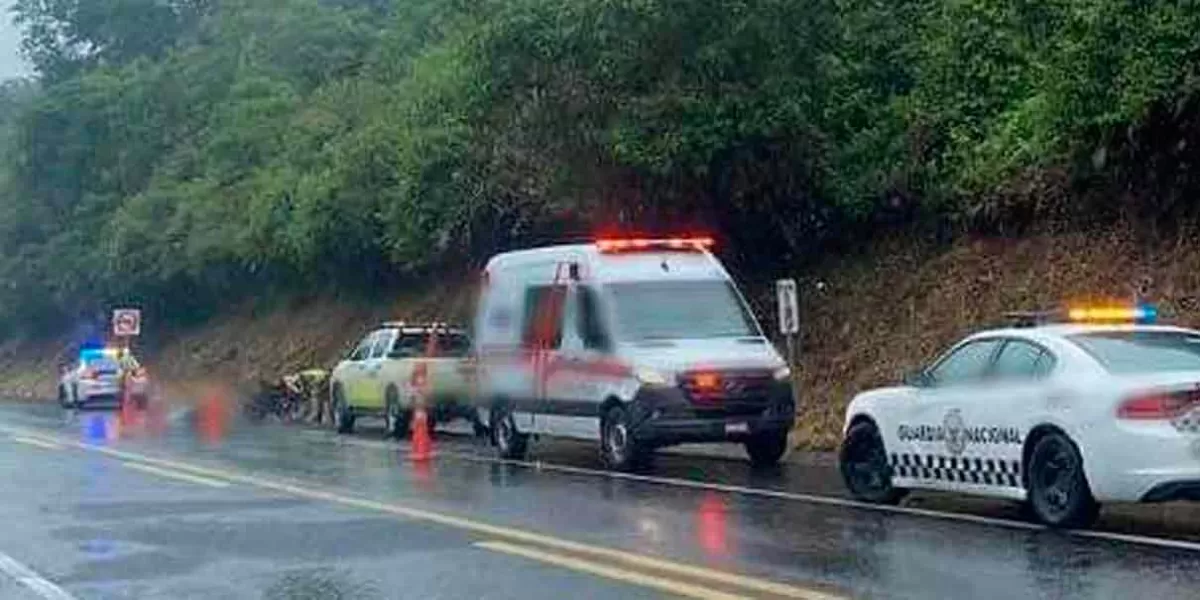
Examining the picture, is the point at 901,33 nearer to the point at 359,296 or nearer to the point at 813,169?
the point at 813,169

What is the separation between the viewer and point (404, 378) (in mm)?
29594

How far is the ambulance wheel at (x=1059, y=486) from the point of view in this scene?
1296 centimetres

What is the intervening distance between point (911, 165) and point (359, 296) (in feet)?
85.2

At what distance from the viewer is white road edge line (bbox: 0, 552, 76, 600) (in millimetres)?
11469

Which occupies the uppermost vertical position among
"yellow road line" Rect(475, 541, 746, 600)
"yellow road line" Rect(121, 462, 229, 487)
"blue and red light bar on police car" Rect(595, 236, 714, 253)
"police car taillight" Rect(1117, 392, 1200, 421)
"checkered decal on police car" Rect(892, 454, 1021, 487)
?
"blue and red light bar on police car" Rect(595, 236, 714, 253)

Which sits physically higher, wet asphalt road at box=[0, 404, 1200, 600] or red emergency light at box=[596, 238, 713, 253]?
red emergency light at box=[596, 238, 713, 253]

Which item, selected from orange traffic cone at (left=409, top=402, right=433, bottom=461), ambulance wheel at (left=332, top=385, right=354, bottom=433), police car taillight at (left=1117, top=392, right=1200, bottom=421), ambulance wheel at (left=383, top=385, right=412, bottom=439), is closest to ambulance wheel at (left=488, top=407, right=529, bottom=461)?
orange traffic cone at (left=409, top=402, right=433, bottom=461)

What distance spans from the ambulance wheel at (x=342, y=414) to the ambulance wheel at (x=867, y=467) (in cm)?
1731

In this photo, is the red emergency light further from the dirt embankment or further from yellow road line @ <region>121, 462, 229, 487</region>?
yellow road line @ <region>121, 462, 229, 487</region>

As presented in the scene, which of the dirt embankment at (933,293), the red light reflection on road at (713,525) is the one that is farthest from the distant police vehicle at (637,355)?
the red light reflection on road at (713,525)

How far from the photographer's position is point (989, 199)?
2433 cm

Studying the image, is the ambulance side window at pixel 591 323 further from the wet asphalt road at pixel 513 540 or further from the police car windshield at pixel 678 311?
the wet asphalt road at pixel 513 540

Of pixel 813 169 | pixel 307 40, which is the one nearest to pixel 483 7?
pixel 813 169

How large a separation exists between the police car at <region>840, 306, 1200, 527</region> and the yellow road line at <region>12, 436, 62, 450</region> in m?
15.0
